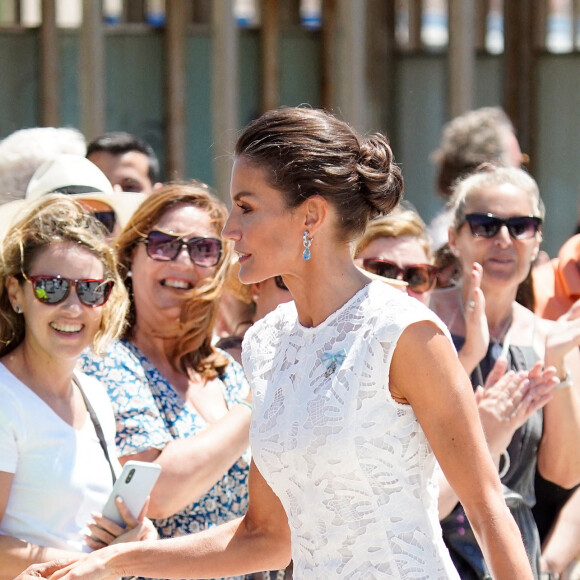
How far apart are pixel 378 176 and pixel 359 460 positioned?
0.61 metres

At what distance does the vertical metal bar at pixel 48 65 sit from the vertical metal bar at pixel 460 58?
106 inches

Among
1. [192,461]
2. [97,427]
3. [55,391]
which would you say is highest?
[55,391]

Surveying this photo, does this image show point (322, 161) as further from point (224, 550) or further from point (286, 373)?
point (224, 550)

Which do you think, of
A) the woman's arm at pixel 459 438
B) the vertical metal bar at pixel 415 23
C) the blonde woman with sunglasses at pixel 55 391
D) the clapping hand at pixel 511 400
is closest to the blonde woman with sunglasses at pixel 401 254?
the clapping hand at pixel 511 400

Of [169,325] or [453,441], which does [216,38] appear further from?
[453,441]

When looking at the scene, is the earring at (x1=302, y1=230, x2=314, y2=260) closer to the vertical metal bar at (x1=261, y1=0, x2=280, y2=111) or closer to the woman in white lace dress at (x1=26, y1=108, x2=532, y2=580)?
the woman in white lace dress at (x1=26, y1=108, x2=532, y2=580)

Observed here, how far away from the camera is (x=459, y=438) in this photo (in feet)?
7.27

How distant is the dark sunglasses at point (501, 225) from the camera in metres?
3.87

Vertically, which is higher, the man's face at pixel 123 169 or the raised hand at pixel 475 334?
the man's face at pixel 123 169

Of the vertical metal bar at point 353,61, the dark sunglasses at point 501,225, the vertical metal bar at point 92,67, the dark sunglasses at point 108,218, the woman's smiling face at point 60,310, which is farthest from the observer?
the vertical metal bar at point 353,61

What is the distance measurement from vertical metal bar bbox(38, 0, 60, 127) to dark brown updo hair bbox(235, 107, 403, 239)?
5.19 metres

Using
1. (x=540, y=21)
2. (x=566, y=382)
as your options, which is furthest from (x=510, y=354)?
(x=540, y=21)

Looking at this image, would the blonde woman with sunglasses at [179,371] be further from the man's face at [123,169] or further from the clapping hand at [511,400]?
the man's face at [123,169]

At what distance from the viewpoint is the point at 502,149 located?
5.47 metres
